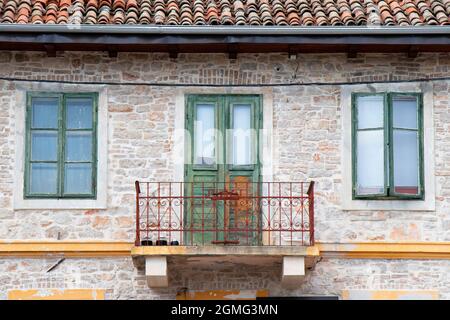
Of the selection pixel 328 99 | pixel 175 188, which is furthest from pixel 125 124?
pixel 328 99

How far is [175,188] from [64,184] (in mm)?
1514

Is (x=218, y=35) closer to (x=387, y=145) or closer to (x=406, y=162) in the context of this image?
(x=387, y=145)

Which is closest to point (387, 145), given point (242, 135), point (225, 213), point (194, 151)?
point (242, 135)

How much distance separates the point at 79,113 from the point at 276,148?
108 inches

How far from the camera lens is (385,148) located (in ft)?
86.1

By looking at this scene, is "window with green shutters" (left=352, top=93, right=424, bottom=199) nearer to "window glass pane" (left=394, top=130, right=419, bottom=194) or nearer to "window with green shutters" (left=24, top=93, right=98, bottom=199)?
"window glass pane" (left=394, top=130, right=419, bottom=194)

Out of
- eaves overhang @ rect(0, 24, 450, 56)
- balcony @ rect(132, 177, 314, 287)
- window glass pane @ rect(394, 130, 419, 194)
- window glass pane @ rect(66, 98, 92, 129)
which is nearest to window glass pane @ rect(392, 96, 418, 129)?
window glass pane @ rect(394, 130, 419, 194)

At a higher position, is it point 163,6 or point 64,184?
point 163,6

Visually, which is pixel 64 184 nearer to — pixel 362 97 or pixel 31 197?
pixel 31 197

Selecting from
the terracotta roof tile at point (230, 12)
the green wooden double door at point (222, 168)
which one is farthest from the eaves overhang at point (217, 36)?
the green wooden double door at point (222, 168)

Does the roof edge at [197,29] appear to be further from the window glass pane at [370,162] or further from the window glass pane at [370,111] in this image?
the window glass pane at [370,162]

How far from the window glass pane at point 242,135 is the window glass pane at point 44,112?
2472mm

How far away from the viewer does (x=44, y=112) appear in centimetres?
2641

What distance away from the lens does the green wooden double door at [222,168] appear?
1024 inches
